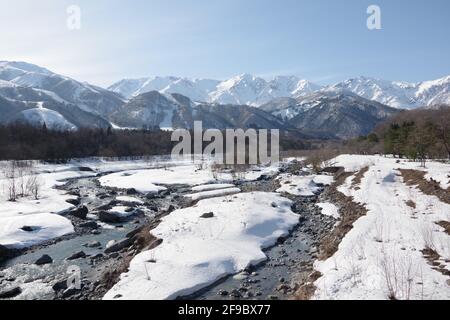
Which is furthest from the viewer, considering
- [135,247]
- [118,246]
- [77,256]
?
[118,246]

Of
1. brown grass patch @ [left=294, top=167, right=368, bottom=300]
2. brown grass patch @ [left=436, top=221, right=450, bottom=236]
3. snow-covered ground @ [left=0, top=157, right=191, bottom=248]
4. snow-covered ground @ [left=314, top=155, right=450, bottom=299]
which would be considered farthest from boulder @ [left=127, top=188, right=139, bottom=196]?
brown grass patch @ [left=436, top=221, right=450, bottom=236]

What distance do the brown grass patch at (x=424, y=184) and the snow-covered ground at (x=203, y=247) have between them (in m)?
11.0

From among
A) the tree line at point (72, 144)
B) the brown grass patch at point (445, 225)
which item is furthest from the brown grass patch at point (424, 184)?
→ the tree line at point (72, 144)

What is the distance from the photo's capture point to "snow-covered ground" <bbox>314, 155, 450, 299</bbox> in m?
13.2

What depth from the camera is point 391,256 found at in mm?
16562

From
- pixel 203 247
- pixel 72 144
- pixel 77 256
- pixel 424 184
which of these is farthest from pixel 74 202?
pixel 72 144

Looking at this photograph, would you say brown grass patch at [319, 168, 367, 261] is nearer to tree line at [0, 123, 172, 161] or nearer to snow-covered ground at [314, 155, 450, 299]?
snow-covered ground at [314, 155, 450, 299]

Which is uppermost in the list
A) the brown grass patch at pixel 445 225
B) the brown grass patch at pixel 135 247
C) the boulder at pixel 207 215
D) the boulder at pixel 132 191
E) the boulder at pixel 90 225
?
the brown grass patch at pixel 445 225

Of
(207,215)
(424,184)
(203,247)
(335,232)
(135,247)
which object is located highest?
(424,184)

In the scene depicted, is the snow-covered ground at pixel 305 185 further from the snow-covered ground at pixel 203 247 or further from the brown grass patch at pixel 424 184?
the snow-covered ground at pixel 203 247

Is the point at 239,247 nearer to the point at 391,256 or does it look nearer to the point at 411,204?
the point at 391,256

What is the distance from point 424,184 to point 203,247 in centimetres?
2286

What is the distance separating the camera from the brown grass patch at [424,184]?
95.4 feet
